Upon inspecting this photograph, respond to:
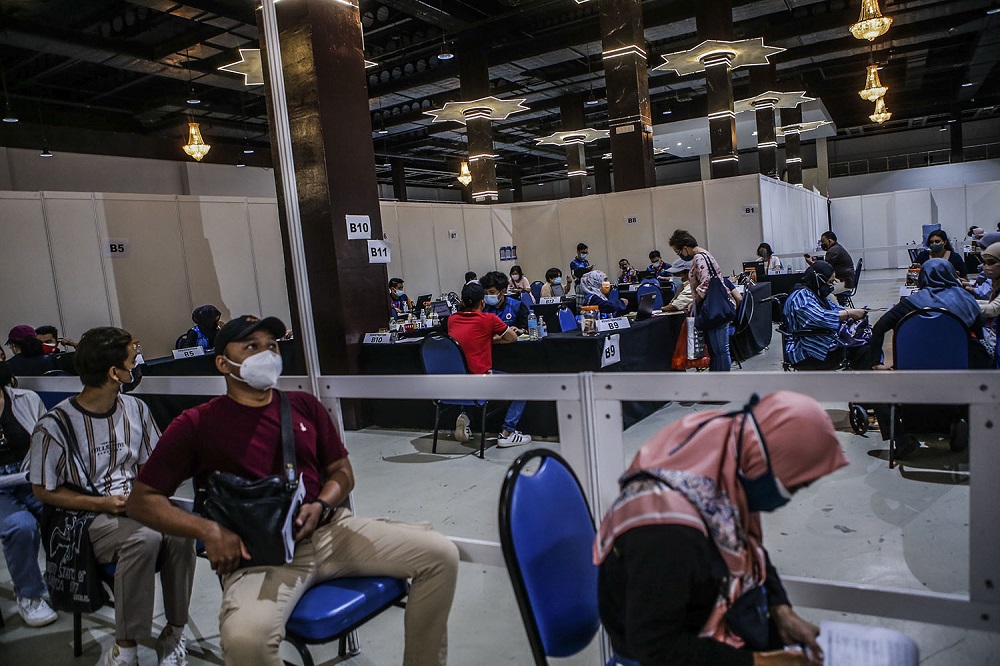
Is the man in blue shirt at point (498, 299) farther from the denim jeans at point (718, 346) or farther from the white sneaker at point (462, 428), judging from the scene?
the denim jeans at point (718, 346)

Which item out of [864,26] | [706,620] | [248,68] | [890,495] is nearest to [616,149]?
[864,26]

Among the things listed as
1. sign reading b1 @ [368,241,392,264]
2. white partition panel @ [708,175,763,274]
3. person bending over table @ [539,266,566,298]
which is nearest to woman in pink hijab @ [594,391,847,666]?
sign reading b1 @ [368,241,392,264]

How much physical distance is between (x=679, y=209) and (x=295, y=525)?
11477 millimetres

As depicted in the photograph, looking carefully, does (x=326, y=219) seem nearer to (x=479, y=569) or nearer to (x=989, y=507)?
(x=479, y=569)

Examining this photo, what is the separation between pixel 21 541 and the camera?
9.20 ft

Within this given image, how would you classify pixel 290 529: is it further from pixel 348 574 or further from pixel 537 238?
pixel 537 238

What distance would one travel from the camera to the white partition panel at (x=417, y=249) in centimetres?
1203

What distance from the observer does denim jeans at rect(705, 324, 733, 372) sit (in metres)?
5.71

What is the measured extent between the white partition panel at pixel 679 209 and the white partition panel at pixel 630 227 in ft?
0.50

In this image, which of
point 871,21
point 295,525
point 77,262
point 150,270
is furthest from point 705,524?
point 150,270

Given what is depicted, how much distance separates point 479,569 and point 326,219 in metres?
3.75

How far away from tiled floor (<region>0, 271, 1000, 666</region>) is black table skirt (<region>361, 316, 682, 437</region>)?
3.48 ft

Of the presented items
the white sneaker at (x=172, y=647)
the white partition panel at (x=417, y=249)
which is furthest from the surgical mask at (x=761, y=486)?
the white partition panel at (x=417, y=249)

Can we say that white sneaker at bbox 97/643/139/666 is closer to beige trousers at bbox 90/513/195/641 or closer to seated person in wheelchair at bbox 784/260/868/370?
beige trousers at bbox 90/513/195/641
